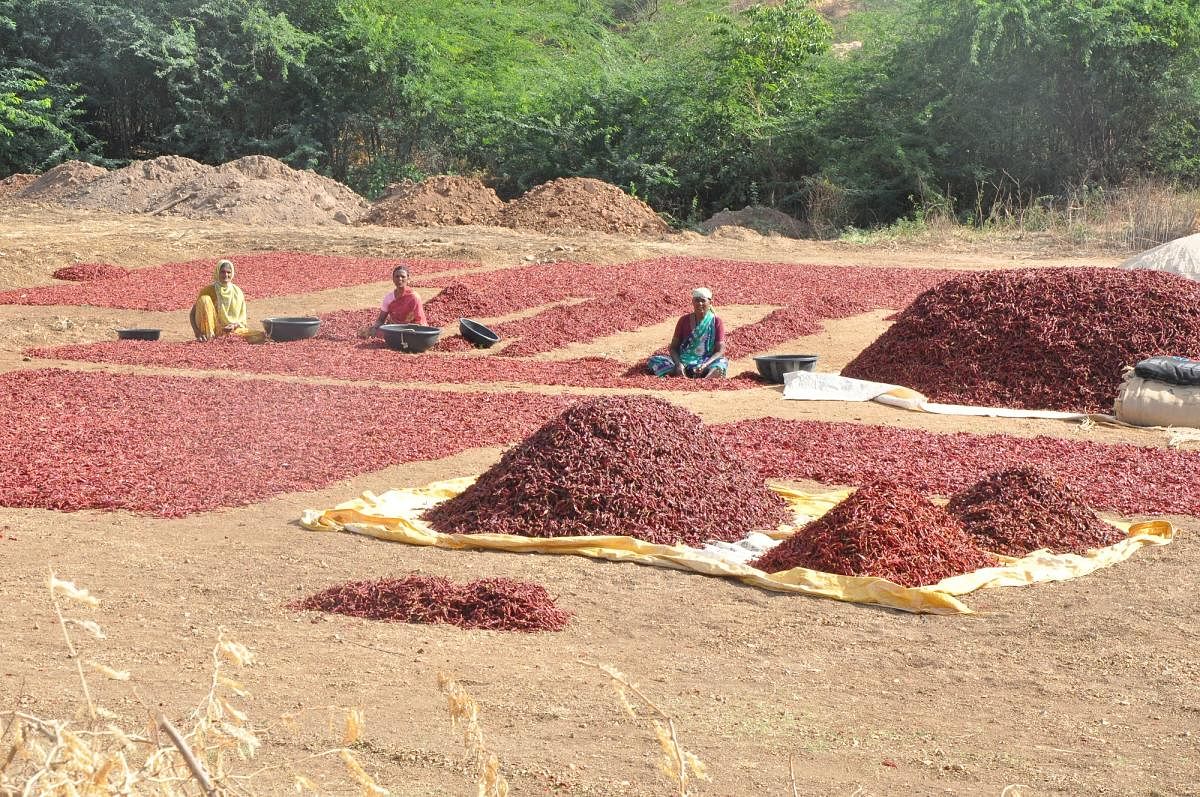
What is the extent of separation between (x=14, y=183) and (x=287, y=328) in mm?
20770

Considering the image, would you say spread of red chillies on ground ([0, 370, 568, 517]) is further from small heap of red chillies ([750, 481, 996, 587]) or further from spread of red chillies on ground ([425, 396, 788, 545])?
small heap of red chillies ([750, 481, 996, 587])

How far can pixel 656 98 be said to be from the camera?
32219 mm

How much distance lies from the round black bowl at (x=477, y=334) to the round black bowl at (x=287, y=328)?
1.67 m

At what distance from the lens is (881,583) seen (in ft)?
19.8

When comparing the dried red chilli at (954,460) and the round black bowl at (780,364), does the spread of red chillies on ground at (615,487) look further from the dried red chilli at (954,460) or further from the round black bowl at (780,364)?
the round black bowl at (780,364)

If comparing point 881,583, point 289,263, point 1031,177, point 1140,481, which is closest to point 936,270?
point 1031,177

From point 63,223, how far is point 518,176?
11031mm

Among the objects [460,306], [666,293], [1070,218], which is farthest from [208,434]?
[1070,218]

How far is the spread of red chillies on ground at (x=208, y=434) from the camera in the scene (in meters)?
8.13

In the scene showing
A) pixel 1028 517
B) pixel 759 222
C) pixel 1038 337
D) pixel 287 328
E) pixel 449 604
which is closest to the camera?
pixel 449 604

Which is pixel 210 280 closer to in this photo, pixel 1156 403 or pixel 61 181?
pixel 61 181

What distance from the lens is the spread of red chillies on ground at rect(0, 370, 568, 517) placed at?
813 centimetres

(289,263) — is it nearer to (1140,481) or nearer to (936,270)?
(936,270)

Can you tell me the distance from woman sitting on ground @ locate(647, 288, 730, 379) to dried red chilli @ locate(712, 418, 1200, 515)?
2.44 metres
